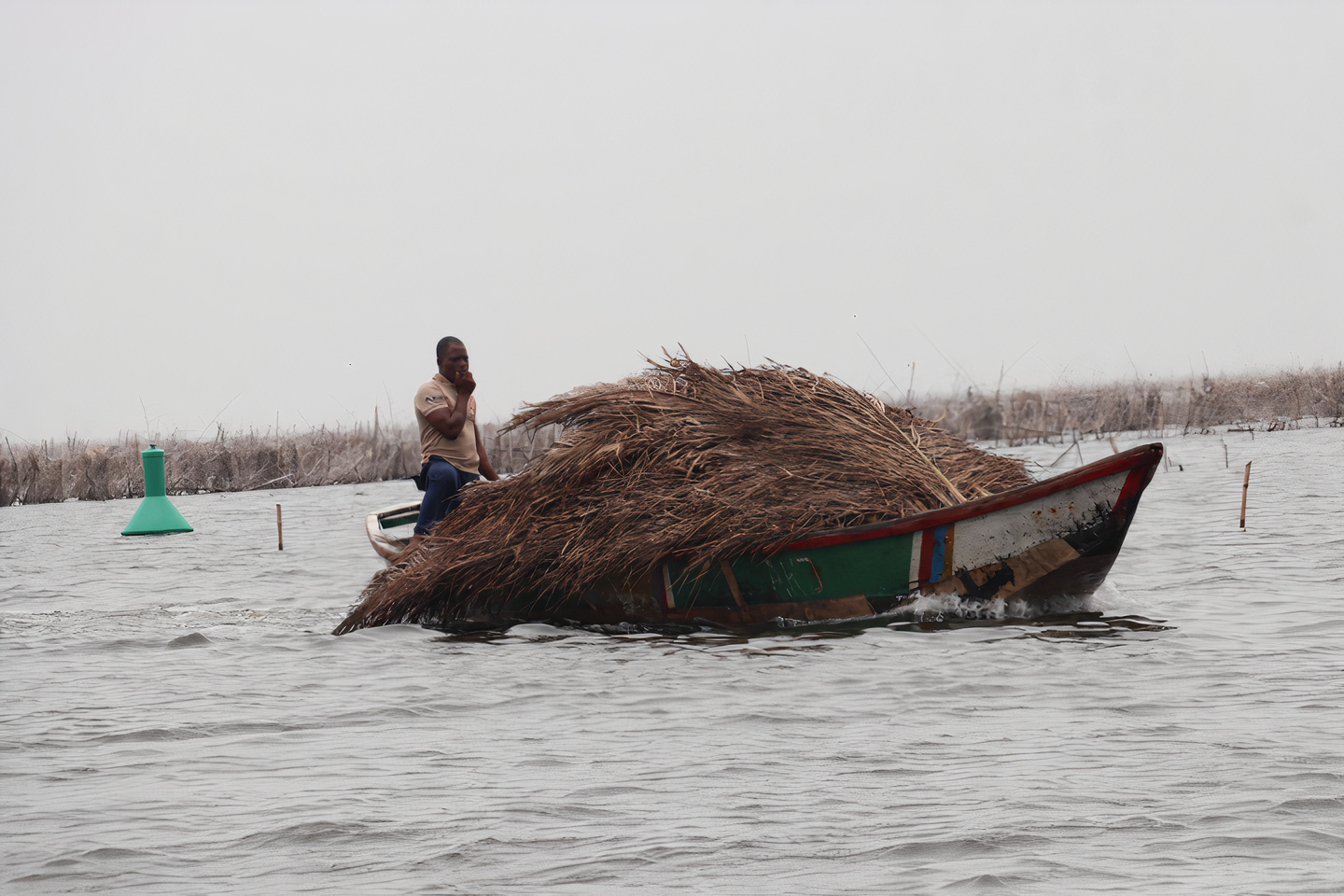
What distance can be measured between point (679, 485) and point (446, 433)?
6.47 ft

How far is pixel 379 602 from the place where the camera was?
8484 mm

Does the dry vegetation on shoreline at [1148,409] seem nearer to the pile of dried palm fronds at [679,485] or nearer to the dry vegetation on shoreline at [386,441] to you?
the dry vegetation on shoreline at [386,441]

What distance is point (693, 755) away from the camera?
475 cm

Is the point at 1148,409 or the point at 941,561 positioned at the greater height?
the point at 1148,409

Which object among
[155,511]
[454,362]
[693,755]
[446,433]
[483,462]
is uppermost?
[454,362]

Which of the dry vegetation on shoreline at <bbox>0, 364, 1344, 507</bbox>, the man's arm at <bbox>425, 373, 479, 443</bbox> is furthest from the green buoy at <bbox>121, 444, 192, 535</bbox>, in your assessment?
the man's arm at <bbox>425, 373, 479, 443</bbox>

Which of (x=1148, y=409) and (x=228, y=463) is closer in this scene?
(x=228, y=463)

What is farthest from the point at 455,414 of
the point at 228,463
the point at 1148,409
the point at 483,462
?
the point at 1148,409

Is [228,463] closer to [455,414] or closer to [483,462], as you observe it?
[483,462]

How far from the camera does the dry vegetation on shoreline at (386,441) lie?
2461 cm

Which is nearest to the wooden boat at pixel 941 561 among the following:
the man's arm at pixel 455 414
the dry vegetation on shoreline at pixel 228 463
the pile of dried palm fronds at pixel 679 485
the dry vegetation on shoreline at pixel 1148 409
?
the pile of dried palm fronds at pixel 679 485

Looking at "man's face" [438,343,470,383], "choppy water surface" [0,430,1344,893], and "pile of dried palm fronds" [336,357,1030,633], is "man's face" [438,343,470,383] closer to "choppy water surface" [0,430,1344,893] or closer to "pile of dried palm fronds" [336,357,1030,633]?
"pile of dried palm fronds" [336,357,1030,633]

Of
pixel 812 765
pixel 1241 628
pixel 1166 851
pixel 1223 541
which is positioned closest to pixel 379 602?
pixel 812 765

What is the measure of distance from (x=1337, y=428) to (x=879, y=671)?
25.7 m
